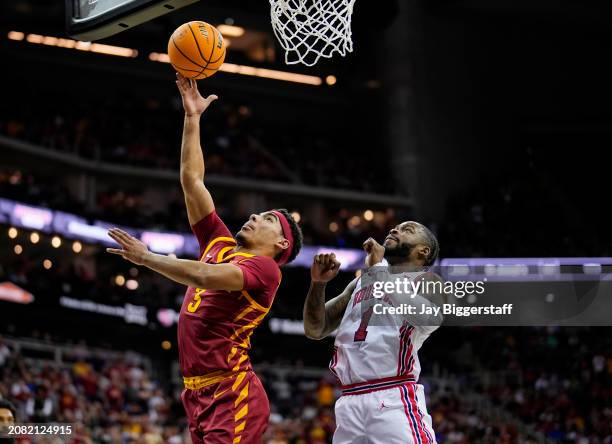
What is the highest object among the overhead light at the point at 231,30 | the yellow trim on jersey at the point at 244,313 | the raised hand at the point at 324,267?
the overhead light at the point at 231,30

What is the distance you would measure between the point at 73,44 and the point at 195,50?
87.4 feet

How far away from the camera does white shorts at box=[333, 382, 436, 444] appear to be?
5285 mm

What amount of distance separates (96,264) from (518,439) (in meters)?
14.5

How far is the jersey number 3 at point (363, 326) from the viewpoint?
216 inches

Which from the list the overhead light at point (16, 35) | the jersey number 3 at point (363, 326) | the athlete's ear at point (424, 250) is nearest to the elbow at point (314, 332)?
the jersey number 3 at point (363, 326)

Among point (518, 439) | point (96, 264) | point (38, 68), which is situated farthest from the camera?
point (38, 68)

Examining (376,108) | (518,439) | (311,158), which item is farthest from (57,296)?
(376,108)

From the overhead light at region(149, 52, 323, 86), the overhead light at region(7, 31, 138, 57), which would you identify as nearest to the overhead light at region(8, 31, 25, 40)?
the overhead light at region(7, 31, 138, 57)

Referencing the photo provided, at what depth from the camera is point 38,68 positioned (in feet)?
102

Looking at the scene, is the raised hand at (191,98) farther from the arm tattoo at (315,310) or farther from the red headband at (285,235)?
the arm tattoo at (315,310)

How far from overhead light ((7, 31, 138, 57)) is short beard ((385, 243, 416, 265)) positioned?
25127 millimetres

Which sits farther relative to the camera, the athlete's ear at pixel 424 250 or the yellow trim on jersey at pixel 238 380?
the athlete's ear at pixel 424 250

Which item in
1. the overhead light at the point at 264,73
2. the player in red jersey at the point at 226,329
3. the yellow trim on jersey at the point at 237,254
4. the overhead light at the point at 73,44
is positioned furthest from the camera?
the overhead light at the point at 264,73

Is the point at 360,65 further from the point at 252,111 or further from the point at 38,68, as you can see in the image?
the point at 38,68
